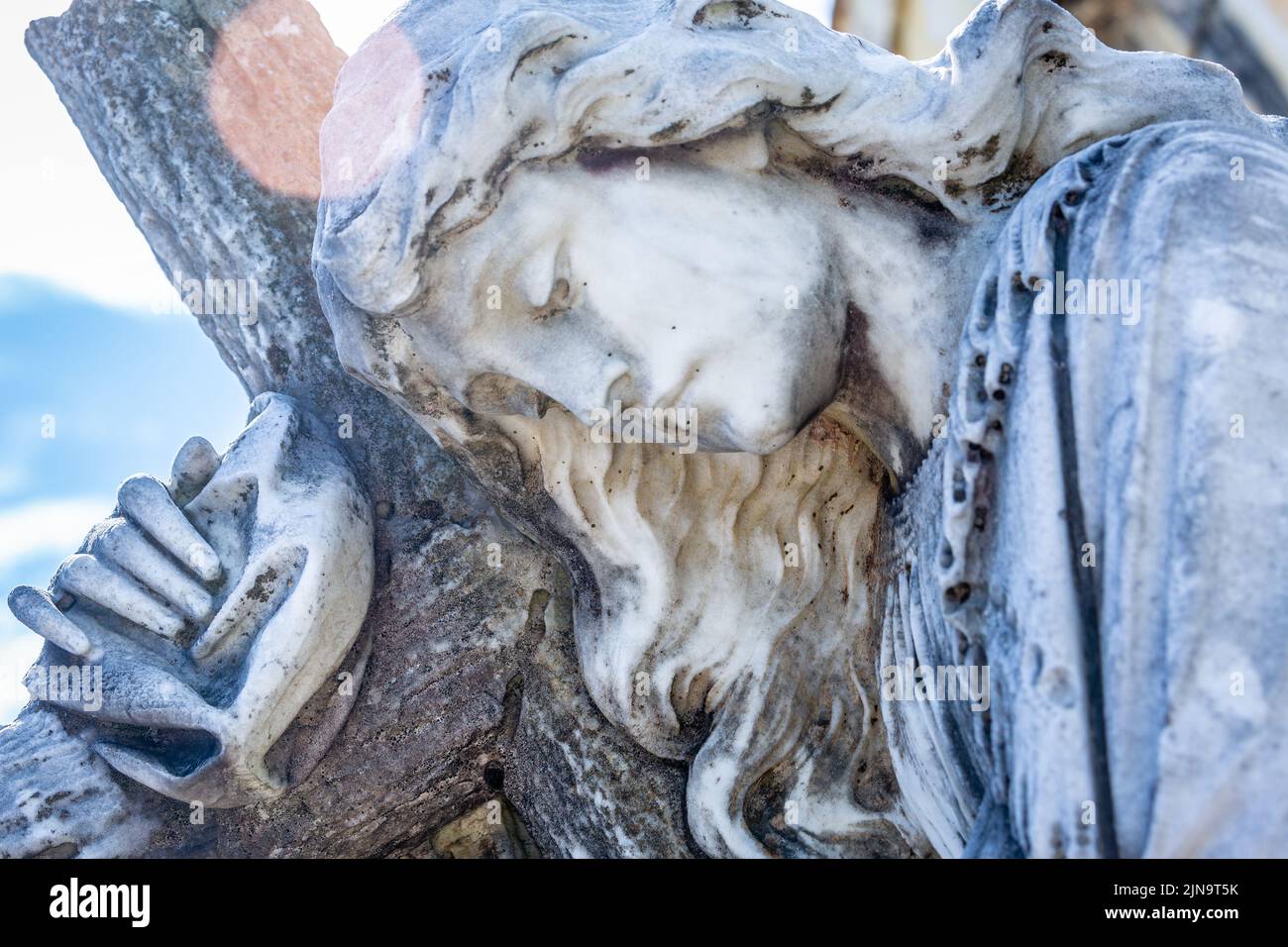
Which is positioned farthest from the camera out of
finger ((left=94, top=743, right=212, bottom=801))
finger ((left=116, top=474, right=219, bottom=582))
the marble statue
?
finger ((left=116, top=474, right=219, bottom=582))

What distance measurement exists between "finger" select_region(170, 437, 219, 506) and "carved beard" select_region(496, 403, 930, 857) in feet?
1.73

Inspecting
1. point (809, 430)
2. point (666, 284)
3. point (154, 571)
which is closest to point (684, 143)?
point (666, 284)

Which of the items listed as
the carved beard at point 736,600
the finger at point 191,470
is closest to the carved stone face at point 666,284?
the carved beard at point 736,600

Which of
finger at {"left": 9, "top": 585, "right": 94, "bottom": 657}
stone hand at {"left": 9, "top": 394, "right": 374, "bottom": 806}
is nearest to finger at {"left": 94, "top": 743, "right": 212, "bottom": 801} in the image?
stone hand at {"left": 9, "top": 394, "right": 374, "bottom": 806}

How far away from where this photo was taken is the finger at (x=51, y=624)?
193cm

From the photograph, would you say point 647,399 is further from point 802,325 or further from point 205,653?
point 205,653

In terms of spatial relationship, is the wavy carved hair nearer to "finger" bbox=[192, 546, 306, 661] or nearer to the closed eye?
the closed eye

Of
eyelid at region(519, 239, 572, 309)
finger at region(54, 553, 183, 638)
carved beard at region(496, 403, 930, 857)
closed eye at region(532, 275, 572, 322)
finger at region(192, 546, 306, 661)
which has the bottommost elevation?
carved beard at region(496, 403, 930, 857)

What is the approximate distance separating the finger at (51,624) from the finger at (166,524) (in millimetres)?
182

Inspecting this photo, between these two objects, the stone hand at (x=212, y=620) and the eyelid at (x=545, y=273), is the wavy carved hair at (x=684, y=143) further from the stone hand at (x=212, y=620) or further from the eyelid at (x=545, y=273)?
the stone hand at (x=212, y=620)

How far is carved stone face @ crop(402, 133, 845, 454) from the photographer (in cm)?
171

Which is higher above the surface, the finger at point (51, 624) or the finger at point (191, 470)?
the finger at point (191, 470)

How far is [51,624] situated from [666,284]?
1064mm

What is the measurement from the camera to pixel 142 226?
241 centimetres
